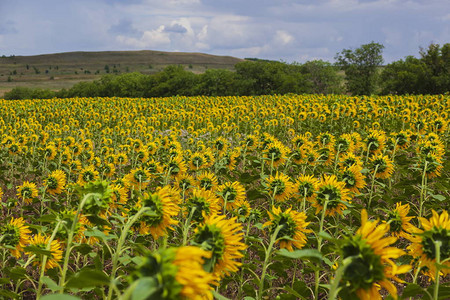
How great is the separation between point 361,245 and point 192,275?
0.65 meters

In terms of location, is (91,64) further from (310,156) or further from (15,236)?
(15,236)

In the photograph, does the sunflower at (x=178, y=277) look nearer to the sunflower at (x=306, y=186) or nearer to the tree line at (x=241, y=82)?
the sunflower at (x=306, y=186)

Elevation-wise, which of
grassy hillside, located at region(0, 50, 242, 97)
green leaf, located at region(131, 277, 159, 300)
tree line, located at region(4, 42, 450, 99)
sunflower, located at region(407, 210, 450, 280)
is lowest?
sunflower, located at region(407, 210, 450, 280)

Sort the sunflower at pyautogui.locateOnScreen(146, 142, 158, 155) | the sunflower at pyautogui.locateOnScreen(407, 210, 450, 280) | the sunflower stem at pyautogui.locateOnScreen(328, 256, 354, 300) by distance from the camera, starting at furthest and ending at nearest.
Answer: the sunflower at pyautogui.locateOnScreen(146, 142, 158, 155) → the sunflower at pyautogui.locateOnScreen(407, 210, 450, 280) → the sunflower stem at pyautogui.locateOnScreen(328, 256, 354, 300)

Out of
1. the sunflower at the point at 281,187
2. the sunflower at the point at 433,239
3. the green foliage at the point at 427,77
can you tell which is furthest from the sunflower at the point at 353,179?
the green foliage at the point at 427,77

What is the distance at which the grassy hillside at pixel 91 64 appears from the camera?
337 feet

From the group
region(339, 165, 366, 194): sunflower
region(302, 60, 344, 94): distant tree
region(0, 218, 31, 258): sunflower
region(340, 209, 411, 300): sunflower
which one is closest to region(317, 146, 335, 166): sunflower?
region(339, 165, 366, 194): sunflower

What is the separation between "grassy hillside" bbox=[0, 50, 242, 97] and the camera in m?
103

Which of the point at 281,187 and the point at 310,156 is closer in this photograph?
the point at 281,187

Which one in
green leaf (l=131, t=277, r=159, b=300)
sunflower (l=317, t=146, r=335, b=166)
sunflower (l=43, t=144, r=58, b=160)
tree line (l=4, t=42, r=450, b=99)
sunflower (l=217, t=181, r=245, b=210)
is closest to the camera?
green leaf (l=131, t=277, r=159, b=300)

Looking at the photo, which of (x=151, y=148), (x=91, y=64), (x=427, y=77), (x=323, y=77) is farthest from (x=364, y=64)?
(x=91, y=64)

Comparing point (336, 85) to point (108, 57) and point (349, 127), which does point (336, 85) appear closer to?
point (349, 127)

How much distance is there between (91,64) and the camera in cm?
12350

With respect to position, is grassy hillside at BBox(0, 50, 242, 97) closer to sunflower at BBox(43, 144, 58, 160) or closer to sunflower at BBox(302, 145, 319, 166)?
sunflower at BBox(43, 144, 58, 160)
